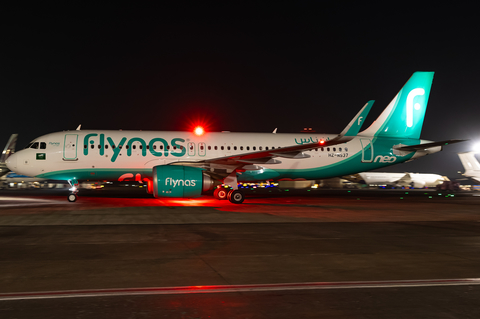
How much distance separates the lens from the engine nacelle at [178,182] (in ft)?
55.7

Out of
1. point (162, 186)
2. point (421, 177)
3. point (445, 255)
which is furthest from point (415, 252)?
point (421, 177)

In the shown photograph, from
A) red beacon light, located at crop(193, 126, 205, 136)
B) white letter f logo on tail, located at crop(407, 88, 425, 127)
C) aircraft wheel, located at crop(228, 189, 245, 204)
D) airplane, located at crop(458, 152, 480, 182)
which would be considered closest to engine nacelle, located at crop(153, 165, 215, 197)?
aircraft wheel, located at crop(228, 189, 245, 204)

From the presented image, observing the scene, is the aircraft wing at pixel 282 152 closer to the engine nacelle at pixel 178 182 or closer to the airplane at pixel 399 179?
the engine nacelle at pixel 178 182

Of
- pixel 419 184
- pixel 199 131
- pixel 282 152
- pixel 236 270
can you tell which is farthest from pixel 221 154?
pixel 419 184

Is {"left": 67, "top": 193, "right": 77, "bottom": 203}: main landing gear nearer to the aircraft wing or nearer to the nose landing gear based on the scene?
the nose landing gear

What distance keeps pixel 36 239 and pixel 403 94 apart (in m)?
21.6

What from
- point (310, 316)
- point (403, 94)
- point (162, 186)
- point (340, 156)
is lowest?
point (310, 316)

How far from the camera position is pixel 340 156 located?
75.5 ft

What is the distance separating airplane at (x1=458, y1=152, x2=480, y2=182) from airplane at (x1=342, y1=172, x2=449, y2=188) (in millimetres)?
21460

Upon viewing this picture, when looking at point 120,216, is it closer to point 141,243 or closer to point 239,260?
point 141,243

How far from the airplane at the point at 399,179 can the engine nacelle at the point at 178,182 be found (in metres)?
43.2

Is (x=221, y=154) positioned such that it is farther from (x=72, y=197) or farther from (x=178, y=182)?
(x=72, y=197)

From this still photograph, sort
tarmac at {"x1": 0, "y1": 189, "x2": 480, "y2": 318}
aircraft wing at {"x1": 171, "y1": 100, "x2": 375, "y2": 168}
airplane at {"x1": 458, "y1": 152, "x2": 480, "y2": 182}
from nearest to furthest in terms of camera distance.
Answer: tarmac at {"x1": 0, "y1": 189, "x2": 480, "y2": 318}
aircraft wing at {"x1": 171, "y1": 100, "x2": 375, "y2": 168}
airplane at {"x1": 458, "y1": 152, "x2": 480, "y2": 182}

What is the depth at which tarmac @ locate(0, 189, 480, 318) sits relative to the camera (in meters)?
4.42
